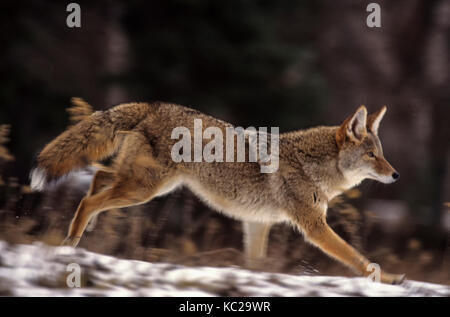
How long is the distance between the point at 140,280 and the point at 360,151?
2582 millimetres

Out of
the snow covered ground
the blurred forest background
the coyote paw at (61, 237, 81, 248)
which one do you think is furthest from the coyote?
the blurred forest background

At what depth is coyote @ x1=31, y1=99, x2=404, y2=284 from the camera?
15.9 ft

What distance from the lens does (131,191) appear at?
4.83 m

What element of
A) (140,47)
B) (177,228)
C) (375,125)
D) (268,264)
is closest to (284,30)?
(140,47)

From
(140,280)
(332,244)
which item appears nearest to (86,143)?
(140,280)

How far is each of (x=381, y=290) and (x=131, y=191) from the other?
227 centimetres

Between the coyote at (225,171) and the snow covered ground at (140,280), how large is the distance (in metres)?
0.55

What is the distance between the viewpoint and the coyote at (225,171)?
486 cm

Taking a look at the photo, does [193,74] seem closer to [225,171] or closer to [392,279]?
[225,171]

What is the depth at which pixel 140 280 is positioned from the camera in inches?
153

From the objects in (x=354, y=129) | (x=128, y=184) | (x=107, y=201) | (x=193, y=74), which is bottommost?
(x=107, y=201)

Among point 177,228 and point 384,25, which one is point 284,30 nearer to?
point 384,25

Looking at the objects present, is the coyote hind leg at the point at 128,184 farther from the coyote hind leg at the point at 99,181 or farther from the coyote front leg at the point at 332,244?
the coyote front leg at the point at 332,244

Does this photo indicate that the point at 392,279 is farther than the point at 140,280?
Yes
